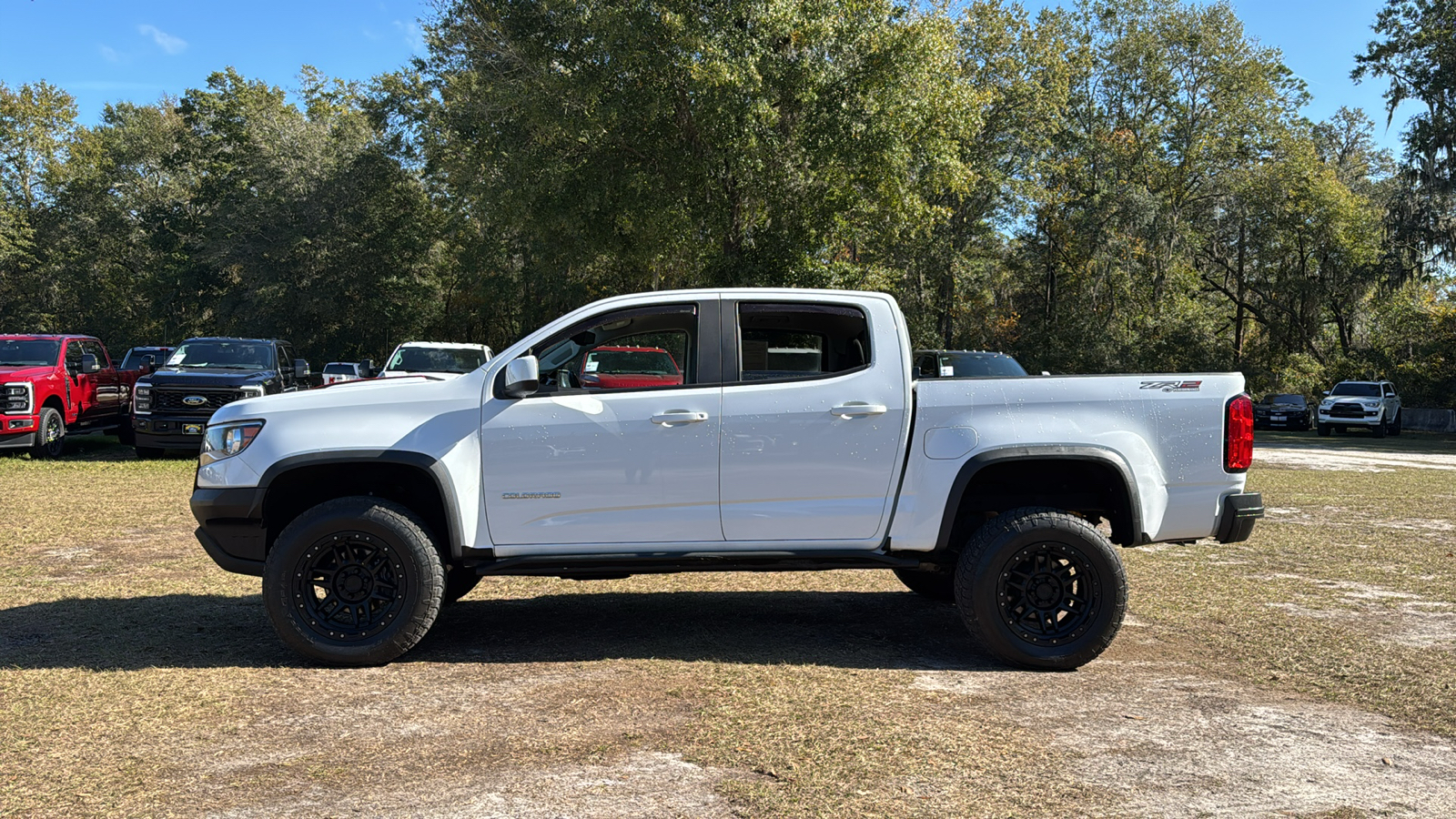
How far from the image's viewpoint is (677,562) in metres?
5.90

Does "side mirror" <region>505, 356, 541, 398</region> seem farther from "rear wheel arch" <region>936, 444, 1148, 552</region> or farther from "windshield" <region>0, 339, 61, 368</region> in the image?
"windshield" <region>0, 339, 61, 368</region>

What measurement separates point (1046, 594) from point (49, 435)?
1687 cm

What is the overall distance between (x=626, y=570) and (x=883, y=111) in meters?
19.9

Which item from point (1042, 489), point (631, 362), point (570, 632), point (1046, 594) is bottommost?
point (570, 632)

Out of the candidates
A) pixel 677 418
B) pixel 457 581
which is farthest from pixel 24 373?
pixel 677 418

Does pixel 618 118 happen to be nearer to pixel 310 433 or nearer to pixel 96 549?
pixel 96 549

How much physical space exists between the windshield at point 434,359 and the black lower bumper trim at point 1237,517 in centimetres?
1338

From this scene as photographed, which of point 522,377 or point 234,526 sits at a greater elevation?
point 522,377

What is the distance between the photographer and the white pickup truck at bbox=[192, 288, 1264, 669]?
586 centimetres

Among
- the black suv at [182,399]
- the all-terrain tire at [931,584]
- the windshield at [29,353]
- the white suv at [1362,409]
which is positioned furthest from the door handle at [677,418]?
the white suv at [1362,409]

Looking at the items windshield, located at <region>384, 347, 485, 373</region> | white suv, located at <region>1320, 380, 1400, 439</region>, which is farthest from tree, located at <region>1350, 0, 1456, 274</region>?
windshield, located at <region>384, 347, 485, 373</region>

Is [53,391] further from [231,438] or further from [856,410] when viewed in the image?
[856,410]

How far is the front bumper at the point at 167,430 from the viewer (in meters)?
17.1

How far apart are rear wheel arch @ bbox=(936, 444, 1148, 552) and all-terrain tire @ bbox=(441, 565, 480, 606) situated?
9.01 feet
